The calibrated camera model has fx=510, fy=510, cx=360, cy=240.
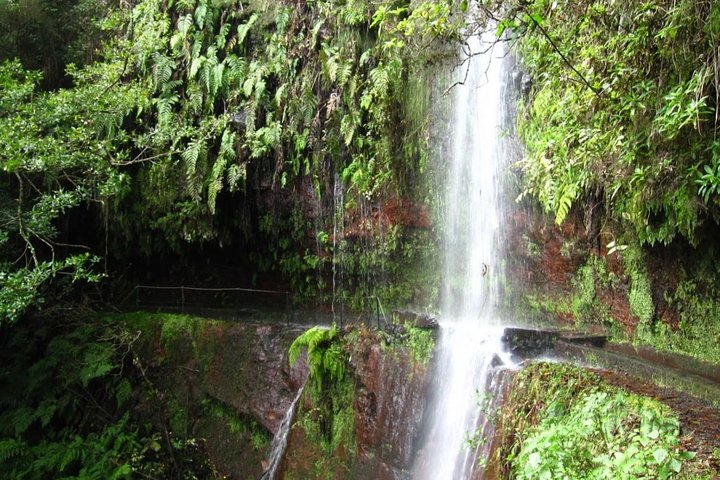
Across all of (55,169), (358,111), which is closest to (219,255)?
(55,169)

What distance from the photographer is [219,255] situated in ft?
35.2

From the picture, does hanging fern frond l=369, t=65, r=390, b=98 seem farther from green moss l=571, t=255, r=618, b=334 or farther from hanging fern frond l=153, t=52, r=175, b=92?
hanging fern frond l=153, t=52, r=175, b=92

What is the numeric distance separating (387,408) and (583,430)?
113 inches

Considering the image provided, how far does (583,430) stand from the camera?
12.0 ft

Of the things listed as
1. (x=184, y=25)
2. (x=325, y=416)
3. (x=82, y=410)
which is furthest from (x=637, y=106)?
(x=82, y=410)

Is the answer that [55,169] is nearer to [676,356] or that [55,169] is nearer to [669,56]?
[669,56]

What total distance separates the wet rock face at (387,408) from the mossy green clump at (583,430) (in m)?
1.41

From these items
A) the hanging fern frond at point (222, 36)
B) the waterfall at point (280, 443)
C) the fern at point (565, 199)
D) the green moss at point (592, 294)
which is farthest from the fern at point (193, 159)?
the green moss at point (592, 294)

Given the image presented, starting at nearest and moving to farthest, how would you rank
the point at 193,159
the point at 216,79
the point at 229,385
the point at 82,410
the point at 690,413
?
the point at 690,413 < the point at 229,385 < the point at 193,159 < the point at 82,410 < the point at 216,79

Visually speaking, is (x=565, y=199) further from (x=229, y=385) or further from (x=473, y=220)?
(x=229, y=385)

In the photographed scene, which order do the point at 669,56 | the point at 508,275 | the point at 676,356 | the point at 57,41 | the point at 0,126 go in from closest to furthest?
the point at 669,56 < the point at 676,356 < the point at 0,126 < the point at 508,275 < the point at 57,41

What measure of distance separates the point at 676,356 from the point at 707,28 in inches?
139

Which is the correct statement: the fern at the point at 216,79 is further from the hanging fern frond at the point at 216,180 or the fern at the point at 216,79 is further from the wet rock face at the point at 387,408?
the wet rock face at the point at 387,408

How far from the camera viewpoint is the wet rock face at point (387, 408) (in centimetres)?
585
